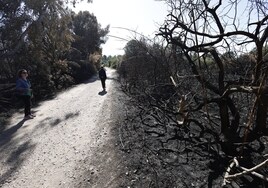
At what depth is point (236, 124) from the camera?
5.57 meters

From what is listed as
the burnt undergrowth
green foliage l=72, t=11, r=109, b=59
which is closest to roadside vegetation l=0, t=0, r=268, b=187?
the burnt undergrowth

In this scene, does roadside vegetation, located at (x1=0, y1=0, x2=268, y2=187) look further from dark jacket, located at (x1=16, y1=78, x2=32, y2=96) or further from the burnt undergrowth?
dark jacket, located at (x1=16, y1=78, x2=32, y2=96)

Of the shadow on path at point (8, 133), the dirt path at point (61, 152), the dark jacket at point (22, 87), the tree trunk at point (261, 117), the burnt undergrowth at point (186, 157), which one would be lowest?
the shadow on path at point (8, 133)

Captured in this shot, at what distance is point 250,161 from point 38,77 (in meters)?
16.1

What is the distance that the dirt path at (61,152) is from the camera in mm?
5320

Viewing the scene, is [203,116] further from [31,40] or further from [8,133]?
[31,40]

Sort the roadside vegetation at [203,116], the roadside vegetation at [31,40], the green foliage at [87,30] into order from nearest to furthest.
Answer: the roadside vegetation at [203,116] < the roadside vegetation at [31,40] < the green foliage at [87,30]

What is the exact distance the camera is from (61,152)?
6777 millimetres

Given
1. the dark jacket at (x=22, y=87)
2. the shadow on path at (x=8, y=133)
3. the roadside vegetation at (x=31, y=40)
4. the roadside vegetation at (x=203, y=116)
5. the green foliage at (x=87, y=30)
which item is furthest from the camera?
the green foliage at (x=87, y=30)

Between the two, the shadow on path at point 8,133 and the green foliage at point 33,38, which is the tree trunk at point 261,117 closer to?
the shadow on path at point 8,133

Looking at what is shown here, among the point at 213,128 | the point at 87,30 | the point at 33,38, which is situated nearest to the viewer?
the point at 213,128

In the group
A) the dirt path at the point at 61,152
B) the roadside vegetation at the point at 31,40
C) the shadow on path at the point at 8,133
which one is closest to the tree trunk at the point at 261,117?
→ the dirt path at the point at 61,152

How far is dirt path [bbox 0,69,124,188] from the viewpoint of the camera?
5.32 meters

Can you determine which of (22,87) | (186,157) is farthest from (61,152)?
(22,87)
